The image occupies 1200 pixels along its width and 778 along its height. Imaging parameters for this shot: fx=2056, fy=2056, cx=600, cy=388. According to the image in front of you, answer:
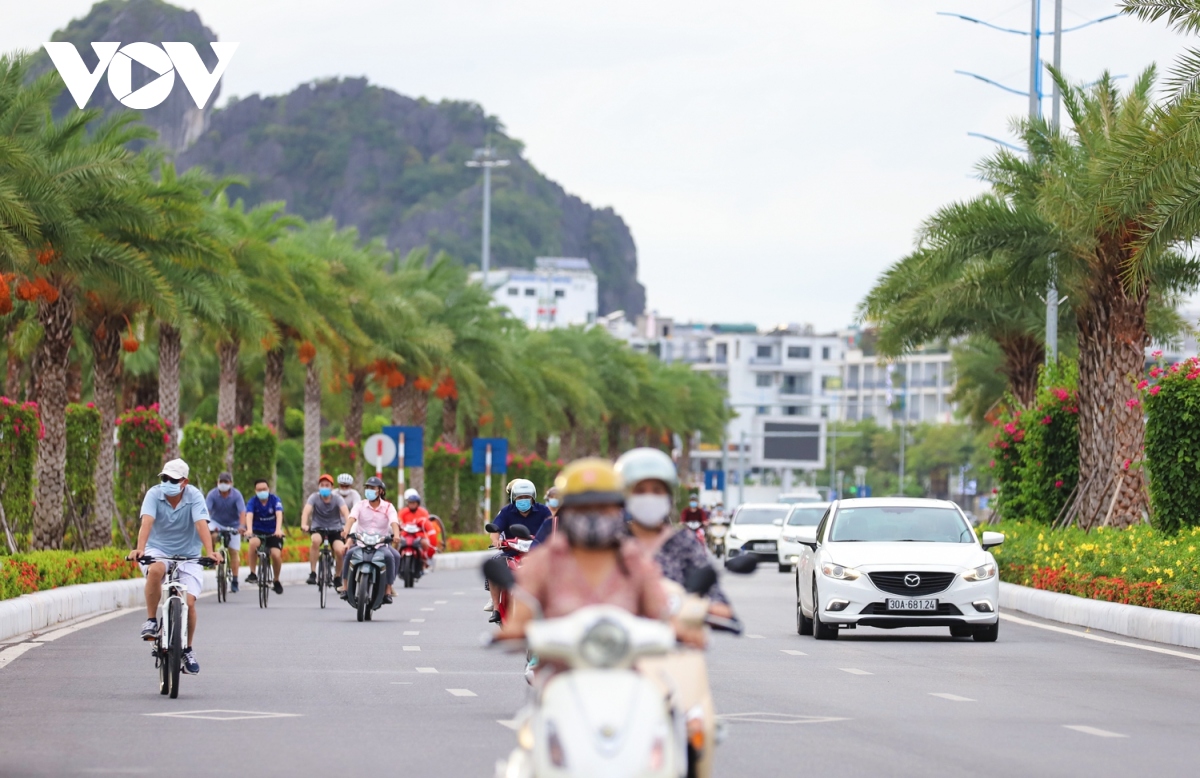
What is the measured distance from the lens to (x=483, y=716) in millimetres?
13820

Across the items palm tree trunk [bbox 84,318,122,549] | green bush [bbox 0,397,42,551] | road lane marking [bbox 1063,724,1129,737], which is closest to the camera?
road lane marking [bbox 1063,724,1129,737]

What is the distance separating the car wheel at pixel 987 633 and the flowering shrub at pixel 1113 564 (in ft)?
8.43

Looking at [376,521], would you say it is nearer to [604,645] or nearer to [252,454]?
[604,645]

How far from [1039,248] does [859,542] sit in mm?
12757

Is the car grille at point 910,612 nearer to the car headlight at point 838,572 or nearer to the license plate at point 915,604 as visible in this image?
the license plate at point 915,604

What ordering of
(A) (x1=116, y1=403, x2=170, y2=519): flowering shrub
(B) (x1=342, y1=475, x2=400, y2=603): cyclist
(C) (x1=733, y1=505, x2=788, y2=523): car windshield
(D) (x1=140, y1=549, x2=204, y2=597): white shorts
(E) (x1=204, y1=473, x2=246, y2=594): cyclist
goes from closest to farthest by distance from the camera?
(D) (x1=140, y1=549, x2=204, y2=597): white shorts → (B) (x1=342, y1=475, x2=400, y2=603): cyclist → (E) (x1=204, y1=473, x2=246, y2=594): cyclist → (A) (x1=116, y1=403, x2=170, y2=519): flowering shrub → (C) (x1=733, y1=505, x2=788, y2=523): car windshield

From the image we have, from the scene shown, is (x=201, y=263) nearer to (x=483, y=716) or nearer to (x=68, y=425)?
(x=68, y=425)

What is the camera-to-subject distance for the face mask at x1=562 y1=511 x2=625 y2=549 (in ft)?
23.7

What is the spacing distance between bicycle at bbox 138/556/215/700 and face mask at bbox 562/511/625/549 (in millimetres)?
8240

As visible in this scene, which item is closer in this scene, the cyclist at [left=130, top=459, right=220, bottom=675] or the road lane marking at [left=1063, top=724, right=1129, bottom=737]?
the road lane marking at [left=1063, top=724, right=1129, bottom=737]

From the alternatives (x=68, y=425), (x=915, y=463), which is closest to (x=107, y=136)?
(x=68, y=425)

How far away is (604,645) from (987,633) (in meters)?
16.1

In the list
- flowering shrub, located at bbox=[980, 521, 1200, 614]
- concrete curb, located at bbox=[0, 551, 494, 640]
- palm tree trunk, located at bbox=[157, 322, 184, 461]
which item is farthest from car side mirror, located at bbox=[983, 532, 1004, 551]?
palm tree trunk, located at bbox=[157, 322, 184, 461]

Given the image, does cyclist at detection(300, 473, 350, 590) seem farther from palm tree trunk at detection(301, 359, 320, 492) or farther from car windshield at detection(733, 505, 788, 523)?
car windshield at detection(733, 505, 788, 523)
